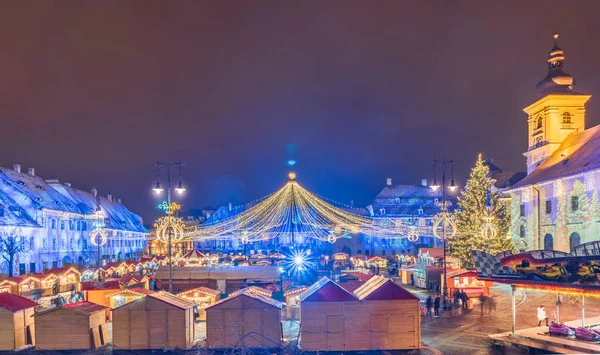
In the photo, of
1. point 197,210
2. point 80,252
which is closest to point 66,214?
point 80,252

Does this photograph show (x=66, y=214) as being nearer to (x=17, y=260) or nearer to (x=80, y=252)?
(x=80, y=252)

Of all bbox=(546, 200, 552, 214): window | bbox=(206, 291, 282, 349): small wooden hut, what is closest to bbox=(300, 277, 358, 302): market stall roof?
bbox=(206, 291, 282, 349): small wooden hut

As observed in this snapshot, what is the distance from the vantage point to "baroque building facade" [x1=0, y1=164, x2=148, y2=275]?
158 feet

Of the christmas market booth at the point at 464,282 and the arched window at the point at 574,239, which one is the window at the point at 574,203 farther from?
the christmas market booth at the point at 464,282

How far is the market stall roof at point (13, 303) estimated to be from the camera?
20.2 m

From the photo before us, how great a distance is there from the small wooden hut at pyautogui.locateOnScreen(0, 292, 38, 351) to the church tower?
48.0 metres

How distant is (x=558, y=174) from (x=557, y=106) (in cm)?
971

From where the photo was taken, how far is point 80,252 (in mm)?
61625

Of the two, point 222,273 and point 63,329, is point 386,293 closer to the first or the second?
point 63,329

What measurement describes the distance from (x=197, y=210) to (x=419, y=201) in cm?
6872

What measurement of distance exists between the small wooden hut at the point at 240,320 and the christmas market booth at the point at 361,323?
1.32m

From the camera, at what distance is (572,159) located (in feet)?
138

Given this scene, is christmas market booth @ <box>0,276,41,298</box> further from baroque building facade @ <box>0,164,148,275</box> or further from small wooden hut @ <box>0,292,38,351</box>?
small wooden hut @ <box>0,292,38,351</box>

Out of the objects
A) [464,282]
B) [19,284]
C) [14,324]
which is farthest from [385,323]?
[19,284]
